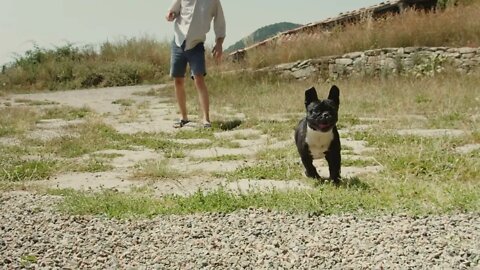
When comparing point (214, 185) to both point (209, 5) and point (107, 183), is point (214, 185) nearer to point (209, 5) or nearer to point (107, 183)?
point (107, 183)

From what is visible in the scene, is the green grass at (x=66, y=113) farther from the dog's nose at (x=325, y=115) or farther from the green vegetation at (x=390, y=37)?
the dog's nose at (x=325, y=115)

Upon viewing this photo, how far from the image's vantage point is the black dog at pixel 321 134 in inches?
141

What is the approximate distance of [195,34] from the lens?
664 centimetres

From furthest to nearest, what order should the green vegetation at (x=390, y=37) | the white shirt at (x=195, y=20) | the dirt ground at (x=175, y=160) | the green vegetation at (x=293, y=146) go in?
1. the green vegetation at (x=390, y=37)
2. the white shirt at (x=195, y=20)
3. the dirt ground at (x=175, y=160)
4. the green vegetation at (x=293, y=146)

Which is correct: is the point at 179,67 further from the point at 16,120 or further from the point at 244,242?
the point at 244,242

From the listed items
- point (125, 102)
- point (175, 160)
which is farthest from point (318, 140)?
point (125, 102)

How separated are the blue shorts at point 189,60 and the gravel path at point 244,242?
3.76m

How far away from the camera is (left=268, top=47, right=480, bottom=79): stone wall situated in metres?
10.5

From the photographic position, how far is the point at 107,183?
4145 millimetres

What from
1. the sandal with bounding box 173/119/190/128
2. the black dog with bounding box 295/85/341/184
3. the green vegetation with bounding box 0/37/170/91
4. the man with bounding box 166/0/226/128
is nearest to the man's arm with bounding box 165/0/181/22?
the man with bounding box 166/0/226/128

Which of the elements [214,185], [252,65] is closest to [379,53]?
[252,65]

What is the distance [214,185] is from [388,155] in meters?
1.33

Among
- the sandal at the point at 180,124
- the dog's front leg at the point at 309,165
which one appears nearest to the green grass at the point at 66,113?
the sandal at the point at 180,124

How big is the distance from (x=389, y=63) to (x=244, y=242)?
9.10m
